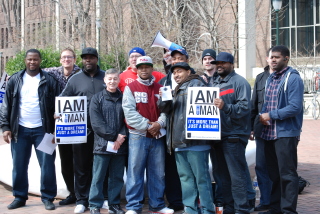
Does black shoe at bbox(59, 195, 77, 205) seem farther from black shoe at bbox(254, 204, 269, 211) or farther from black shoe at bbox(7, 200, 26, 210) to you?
black shoe at bbox(254, 204, 269, 211)

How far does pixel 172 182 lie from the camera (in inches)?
301

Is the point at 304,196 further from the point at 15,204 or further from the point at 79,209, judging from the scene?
the point at 15,204

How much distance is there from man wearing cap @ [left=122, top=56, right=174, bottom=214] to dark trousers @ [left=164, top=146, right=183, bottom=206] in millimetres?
314

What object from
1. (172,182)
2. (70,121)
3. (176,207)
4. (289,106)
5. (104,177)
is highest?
(289,106)

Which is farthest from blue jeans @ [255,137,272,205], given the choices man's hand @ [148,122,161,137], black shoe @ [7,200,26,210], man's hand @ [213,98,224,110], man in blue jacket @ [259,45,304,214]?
black shoe @ [7,200,26,210]

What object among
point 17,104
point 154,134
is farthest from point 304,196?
point 17,104

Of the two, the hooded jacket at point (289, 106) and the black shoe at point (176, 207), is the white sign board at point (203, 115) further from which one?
the black shoe at point (176, 207)

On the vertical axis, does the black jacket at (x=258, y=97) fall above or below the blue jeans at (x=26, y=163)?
above

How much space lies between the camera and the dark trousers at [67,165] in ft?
26.2

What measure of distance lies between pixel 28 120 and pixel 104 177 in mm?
1461

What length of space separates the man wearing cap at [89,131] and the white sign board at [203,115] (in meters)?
1.64

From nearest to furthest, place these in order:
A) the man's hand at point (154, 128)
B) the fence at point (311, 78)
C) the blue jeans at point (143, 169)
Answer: the man's hand at point (154, 128) → the blue jeans at point (143, 169) → the fence at point (311, 78)

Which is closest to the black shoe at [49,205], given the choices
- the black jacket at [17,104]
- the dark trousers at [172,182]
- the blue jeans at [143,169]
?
the black jacket at [17,104]

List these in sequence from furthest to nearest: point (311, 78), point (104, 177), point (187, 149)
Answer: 1. point (311, 78)
2. point (104, 177)
3. point (187, 149)
